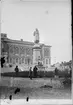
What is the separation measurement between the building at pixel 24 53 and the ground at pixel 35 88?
171mm

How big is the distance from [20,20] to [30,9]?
16 cm

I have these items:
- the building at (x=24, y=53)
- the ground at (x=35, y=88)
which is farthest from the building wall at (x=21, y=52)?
the ground at (x=35, y=88)

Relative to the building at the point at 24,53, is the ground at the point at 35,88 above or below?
below

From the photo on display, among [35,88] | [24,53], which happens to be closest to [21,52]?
[24,53]

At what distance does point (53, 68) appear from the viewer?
6.65ft

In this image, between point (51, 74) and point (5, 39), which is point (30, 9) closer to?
point (5, 39)

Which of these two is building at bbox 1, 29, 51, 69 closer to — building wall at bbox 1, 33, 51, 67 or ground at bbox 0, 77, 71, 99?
building wall at bbox 1, 33, 51, 67

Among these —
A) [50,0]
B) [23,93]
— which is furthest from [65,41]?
[23,93]

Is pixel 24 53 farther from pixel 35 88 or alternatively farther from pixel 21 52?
pixel 35 88

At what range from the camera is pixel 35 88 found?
Result: 1994 mm

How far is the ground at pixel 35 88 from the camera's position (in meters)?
1.97

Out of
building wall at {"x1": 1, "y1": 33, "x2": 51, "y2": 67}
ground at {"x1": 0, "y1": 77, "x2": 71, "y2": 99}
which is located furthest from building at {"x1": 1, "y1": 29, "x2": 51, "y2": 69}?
ground at {"x1": 0, "y1": 77, "x2": 71, "y2": 99}

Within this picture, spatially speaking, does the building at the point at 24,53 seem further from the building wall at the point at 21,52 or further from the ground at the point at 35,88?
the ground at the point at 35,88

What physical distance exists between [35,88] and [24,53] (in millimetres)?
407
